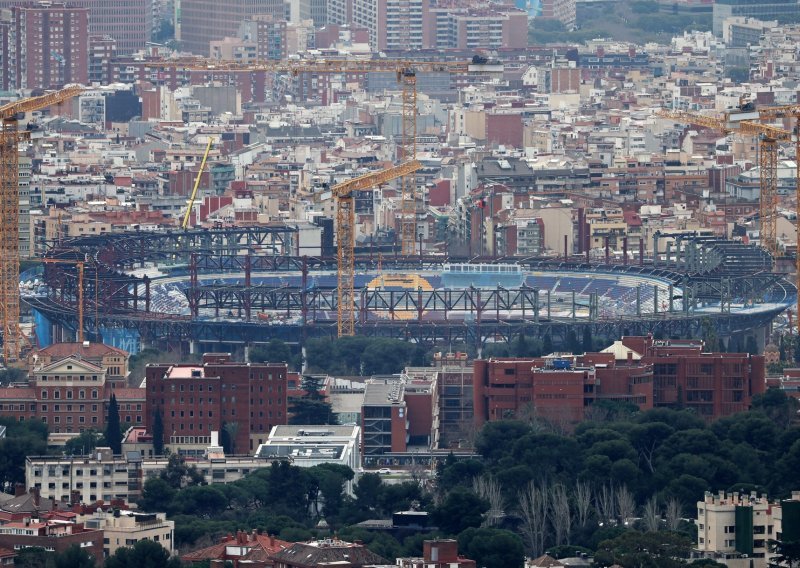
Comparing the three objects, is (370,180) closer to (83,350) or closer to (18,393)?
(83,350)

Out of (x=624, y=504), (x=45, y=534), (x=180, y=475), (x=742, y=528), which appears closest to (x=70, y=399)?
(x=180, y=475)

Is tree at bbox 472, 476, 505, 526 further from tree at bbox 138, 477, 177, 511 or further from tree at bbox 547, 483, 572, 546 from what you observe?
tree at bbox 138, 477, 177, 511

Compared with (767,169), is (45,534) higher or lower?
lower

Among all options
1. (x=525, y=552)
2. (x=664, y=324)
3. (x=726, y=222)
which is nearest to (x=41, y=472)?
(x=525, y=552)

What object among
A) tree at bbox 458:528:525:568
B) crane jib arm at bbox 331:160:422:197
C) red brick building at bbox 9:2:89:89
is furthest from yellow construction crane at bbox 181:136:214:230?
tree at bbox 458:528:525:568

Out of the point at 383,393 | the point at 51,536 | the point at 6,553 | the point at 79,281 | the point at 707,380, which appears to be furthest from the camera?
the point at 79,281

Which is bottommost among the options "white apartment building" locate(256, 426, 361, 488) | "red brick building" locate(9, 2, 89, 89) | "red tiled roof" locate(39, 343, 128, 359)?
"white apartment building" locate(256, 426, 361, 488)
